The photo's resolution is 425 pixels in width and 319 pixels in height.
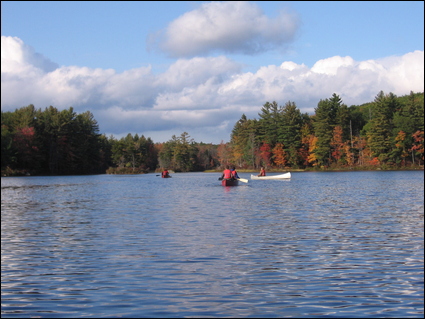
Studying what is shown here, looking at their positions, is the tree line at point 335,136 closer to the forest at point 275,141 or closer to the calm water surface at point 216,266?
the forest at point 275,141

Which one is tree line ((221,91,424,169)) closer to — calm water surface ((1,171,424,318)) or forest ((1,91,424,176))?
forest ((1,91,424,176))

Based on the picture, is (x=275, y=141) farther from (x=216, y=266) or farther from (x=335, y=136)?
(x=216, y=266)

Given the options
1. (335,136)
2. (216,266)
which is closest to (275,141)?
(335,136)

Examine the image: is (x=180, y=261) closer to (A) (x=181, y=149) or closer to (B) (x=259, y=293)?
(B) (x=259, y=293)

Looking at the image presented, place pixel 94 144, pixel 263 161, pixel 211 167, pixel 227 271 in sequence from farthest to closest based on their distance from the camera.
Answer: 1. pixel 211 167
2. pixel 94 144
3. pixel 263 161
4. pixel 227 271

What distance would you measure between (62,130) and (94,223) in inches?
4306

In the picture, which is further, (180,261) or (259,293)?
(180,261)

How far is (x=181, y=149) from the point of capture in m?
158

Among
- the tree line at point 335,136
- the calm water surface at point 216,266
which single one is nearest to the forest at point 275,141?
the tree line at point 335,136

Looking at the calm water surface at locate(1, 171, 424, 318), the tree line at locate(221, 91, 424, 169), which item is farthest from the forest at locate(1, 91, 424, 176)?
the calm water surface at locate(1, 171, 424, 318)

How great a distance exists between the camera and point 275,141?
134m

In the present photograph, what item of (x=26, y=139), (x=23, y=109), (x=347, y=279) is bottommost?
(x=347, y=279)

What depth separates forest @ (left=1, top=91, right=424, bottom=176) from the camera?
357ft

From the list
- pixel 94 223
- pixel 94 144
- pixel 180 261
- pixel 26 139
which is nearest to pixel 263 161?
pixel 94 144
